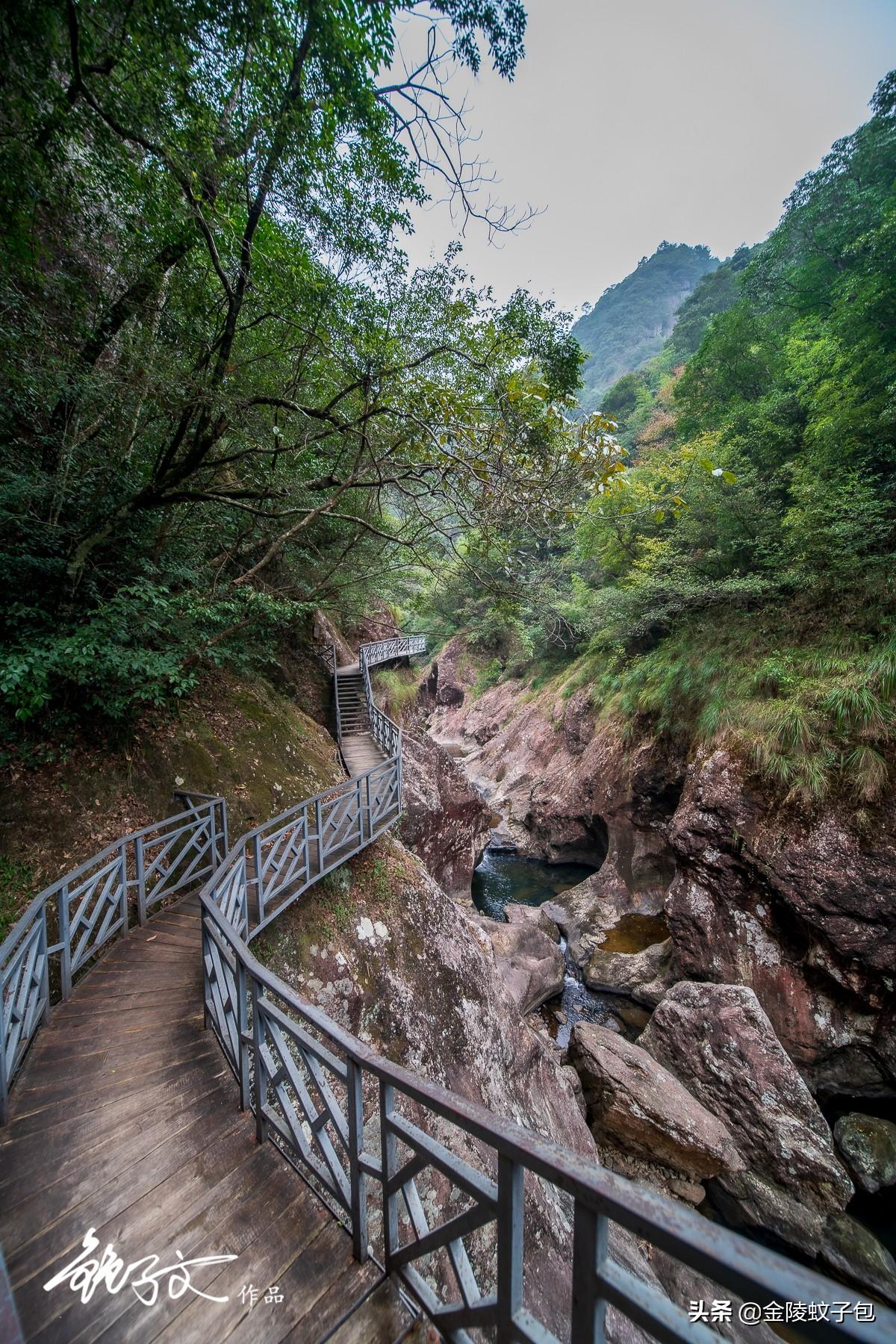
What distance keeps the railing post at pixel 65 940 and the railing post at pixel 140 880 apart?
0.92m

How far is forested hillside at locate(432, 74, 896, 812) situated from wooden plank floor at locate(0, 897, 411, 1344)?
534 centimetres

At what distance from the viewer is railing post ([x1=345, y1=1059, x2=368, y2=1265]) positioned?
2279 mm

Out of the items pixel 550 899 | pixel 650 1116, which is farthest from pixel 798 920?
pixel 550 899

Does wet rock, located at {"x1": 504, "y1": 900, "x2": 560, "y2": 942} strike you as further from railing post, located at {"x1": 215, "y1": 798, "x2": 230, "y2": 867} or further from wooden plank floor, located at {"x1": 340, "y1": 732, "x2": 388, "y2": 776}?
railing post, located at {"x1": 215, "y1": 798, "x2": 230, "y2": 867}

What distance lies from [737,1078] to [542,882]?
761 centimetres

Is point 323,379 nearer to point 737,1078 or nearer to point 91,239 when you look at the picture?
point 91,239

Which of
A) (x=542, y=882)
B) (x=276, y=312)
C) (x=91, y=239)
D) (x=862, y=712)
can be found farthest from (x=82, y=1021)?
(x=542, y=882)

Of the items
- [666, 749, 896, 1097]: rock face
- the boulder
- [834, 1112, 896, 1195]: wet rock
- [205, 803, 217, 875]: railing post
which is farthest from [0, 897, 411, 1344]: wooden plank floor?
the boulder

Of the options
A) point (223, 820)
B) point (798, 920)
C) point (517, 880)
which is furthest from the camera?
→ point (517, 880)

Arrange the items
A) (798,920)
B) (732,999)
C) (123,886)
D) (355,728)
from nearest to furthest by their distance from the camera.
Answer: (123,886) < (732,999) < (798,920) < (355,728)

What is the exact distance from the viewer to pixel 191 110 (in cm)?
391

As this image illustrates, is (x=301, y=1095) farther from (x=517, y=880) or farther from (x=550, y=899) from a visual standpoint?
(x=517, y=880)

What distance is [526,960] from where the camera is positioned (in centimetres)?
917

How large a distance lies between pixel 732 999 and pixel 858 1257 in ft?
7.95
